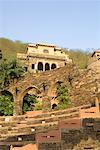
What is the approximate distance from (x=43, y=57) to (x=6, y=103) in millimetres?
21802

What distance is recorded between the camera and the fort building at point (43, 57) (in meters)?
45.3

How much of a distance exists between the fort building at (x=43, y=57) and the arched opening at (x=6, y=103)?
56.6 ft

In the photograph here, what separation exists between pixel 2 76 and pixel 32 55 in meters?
18.6

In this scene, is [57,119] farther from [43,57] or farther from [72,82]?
[43,57]

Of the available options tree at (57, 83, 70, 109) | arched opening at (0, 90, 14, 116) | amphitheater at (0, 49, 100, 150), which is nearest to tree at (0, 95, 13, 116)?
arched opening at (0, 90, 14, 116)

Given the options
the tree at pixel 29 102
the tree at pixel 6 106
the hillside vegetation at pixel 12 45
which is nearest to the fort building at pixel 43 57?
the tree at pixel 29 102

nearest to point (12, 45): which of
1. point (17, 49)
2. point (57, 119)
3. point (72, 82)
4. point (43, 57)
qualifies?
A: point (17, 49)

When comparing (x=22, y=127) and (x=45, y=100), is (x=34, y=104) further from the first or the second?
(x=22, y=127)

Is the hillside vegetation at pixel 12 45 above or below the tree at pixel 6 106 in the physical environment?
above

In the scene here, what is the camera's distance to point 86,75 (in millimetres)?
Answer: 24562

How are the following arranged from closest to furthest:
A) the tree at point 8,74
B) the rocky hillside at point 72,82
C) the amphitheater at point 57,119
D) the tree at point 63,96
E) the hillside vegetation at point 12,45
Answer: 1. the amphitheater at point 57,119
2. the rocky hillside at point 72,82
3. the tree at point 63,96
4. the tree at point 8,74
5. the hillside vegetation at point 12,45

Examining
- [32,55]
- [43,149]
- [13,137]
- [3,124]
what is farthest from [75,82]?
[32,55]

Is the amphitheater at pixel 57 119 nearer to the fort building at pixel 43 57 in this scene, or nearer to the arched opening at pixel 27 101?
the arched opening at pixel 27 101

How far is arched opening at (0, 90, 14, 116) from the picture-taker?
81.1 feet
